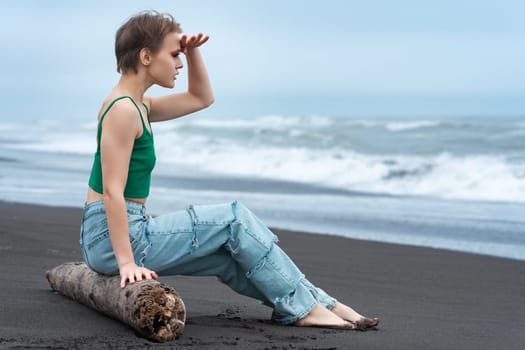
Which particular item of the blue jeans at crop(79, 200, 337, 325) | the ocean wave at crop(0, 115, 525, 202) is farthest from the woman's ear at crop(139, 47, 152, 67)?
the ocean wave at crop(0, 115, 525, 202)

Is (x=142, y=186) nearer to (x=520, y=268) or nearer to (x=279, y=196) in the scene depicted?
(x=520, y=268)

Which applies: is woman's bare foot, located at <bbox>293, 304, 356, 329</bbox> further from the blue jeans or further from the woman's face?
the woman's face

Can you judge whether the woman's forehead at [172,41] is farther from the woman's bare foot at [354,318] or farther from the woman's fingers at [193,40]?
the woman's bare foot at [354,318]

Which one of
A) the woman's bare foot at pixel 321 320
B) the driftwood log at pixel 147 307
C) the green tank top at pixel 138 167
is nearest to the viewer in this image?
the driftwood log at pixel 147 307

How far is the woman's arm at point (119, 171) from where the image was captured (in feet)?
12.9

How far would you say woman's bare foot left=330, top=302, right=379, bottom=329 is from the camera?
4426mm

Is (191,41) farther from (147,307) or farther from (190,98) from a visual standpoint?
(147,307)

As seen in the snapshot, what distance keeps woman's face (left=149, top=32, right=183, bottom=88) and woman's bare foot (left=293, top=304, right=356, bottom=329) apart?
138 cm

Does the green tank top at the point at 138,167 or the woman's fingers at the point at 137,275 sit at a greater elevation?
the green tank top at the point at 138,167

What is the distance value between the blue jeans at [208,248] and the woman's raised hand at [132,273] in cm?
19

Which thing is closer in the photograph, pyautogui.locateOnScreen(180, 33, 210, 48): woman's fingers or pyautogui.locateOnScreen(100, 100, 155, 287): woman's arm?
pyautogui.locateOnScreen(100, 100, 155, 287): woman's arm

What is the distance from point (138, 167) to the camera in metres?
4.15

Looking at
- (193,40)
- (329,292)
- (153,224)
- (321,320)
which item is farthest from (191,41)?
(329,292)

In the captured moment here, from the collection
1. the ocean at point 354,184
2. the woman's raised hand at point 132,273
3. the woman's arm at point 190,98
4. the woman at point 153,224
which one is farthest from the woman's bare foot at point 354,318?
the ocean at point 354,184
